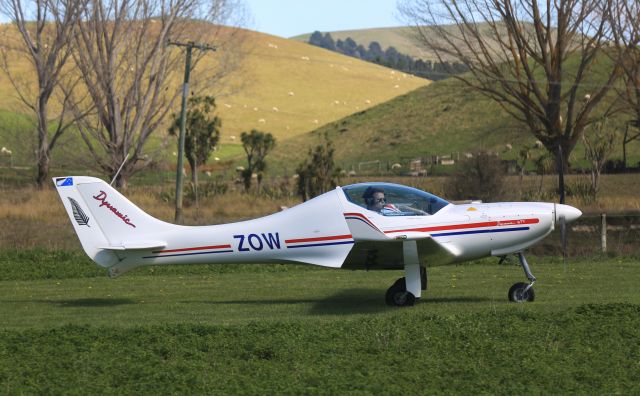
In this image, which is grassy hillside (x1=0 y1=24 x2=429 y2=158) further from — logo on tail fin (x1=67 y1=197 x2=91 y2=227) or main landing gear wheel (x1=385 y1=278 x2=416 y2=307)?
main landing gear wheel (x1=385 y1=278 x2=416 y2=307)

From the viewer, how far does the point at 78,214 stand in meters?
14.8

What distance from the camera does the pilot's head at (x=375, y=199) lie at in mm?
13906

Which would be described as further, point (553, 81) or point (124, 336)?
point (553, 81)

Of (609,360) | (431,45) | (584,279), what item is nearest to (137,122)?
(431,45)

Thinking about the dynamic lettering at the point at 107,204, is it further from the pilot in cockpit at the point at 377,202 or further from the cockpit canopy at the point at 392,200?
the pilot in cockpit at the point at 377,202

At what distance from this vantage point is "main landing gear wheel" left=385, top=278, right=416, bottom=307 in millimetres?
14062

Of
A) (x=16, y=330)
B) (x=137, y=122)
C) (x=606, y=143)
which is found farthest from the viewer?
(x=137, y=122)

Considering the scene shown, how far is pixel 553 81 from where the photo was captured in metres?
41.6

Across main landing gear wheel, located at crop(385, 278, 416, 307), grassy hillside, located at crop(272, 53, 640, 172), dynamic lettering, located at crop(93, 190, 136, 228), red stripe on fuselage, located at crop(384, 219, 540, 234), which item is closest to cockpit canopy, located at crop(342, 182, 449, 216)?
→ red stripe on fuselage, located at crop(384, 219, 540, 234)

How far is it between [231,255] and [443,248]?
3.35 metres

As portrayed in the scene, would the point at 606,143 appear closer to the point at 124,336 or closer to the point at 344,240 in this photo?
the point at 344,240

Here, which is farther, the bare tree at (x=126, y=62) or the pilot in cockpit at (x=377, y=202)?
the bare tree at (x=126, y=62)

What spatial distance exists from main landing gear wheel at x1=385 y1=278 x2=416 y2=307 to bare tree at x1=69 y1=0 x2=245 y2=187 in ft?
100

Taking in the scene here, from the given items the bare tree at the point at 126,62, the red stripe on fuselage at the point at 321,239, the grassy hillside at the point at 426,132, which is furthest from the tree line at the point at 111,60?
the red stripe on fuselage at the point at 321,239
